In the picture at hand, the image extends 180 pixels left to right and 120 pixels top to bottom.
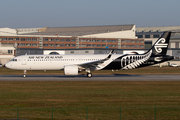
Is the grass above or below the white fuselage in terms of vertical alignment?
below

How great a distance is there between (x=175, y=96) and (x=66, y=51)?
2599 inches

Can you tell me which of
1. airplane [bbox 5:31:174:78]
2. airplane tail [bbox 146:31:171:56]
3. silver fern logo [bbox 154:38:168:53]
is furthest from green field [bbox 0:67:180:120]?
silver fern logo [bbox 154:38:168:53]

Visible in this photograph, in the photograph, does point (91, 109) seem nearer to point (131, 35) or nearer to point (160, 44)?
point (160, 44)

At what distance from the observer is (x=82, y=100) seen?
23.2 m

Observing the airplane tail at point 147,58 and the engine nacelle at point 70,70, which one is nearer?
the engine nacelle at point 70,70

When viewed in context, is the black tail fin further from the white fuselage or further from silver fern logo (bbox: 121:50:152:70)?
the white fuselage

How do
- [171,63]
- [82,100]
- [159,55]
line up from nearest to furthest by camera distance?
[82,100]
[159,55]
[171,63]

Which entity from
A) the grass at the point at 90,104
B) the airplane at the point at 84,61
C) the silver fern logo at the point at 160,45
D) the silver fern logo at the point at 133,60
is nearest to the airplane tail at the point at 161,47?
the silver fern logo at the point at 160,45

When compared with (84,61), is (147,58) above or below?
above

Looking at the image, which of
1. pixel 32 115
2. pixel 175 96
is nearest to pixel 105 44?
pixel 175 96

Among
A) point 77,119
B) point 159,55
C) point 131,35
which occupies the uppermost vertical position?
point 131,35

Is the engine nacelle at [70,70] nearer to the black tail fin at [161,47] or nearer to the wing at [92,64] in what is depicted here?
the wing at [92,64]

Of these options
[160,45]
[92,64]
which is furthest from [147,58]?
[92,64]

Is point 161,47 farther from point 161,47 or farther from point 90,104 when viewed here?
point 90,104
